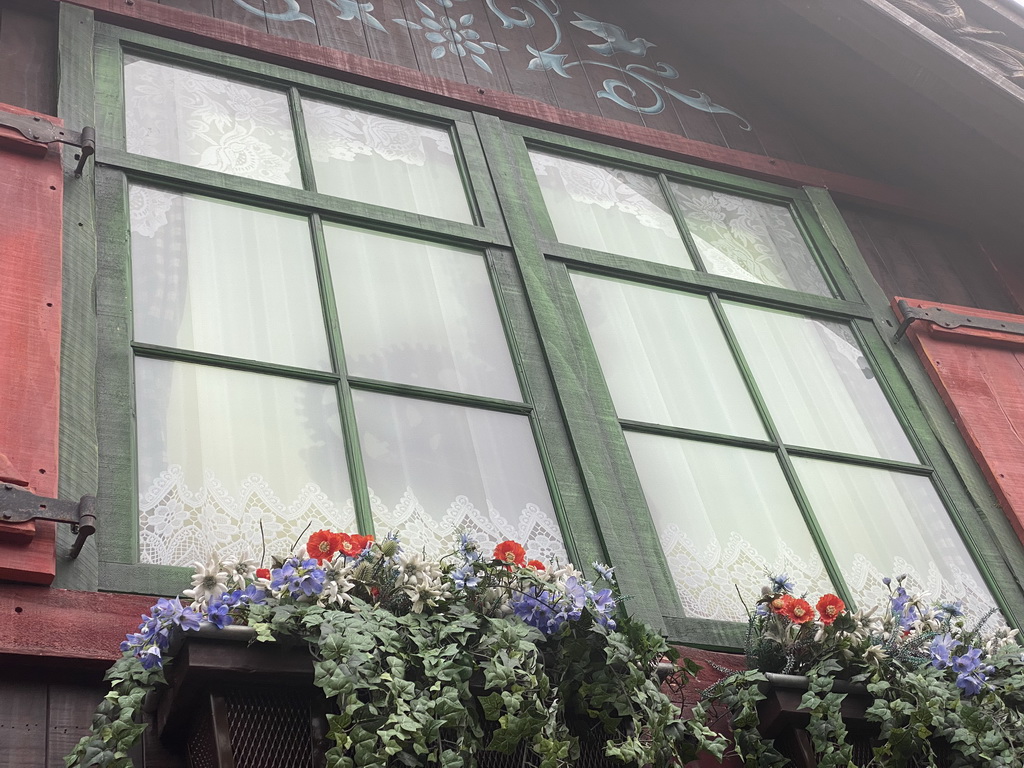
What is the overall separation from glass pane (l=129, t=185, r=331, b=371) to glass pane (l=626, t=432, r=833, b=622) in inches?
32.6

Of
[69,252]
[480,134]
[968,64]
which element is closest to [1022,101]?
[968,64]

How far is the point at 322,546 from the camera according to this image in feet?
7.02

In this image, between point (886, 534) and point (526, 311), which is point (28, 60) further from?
point (886, 534)

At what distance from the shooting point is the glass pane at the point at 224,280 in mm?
2734

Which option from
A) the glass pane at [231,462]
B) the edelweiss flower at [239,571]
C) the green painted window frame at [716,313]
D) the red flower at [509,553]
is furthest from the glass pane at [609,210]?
the edelweiss flower at [239,571]

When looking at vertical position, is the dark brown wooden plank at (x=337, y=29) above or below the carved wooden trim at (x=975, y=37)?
above

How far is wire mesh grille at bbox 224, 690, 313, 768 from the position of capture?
190 centimetres

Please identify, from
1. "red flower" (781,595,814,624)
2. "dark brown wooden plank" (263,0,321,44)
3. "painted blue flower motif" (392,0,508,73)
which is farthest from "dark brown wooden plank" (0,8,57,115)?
"red flower" (781,595,814,624)

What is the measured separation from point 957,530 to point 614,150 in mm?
1557

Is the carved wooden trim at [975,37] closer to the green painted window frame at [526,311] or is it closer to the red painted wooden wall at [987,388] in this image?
the green painted window frame at [526,311]

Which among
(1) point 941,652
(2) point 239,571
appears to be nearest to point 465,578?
(2) point 239,571

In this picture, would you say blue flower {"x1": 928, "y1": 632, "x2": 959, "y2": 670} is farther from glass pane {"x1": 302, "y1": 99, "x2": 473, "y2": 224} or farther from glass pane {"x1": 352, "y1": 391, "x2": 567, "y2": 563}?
glass pane {"x1": 302, "y1": 99, "x2": 473, "y2": 224}

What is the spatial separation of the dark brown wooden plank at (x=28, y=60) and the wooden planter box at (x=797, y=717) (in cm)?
215

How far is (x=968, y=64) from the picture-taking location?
3.95 metres
